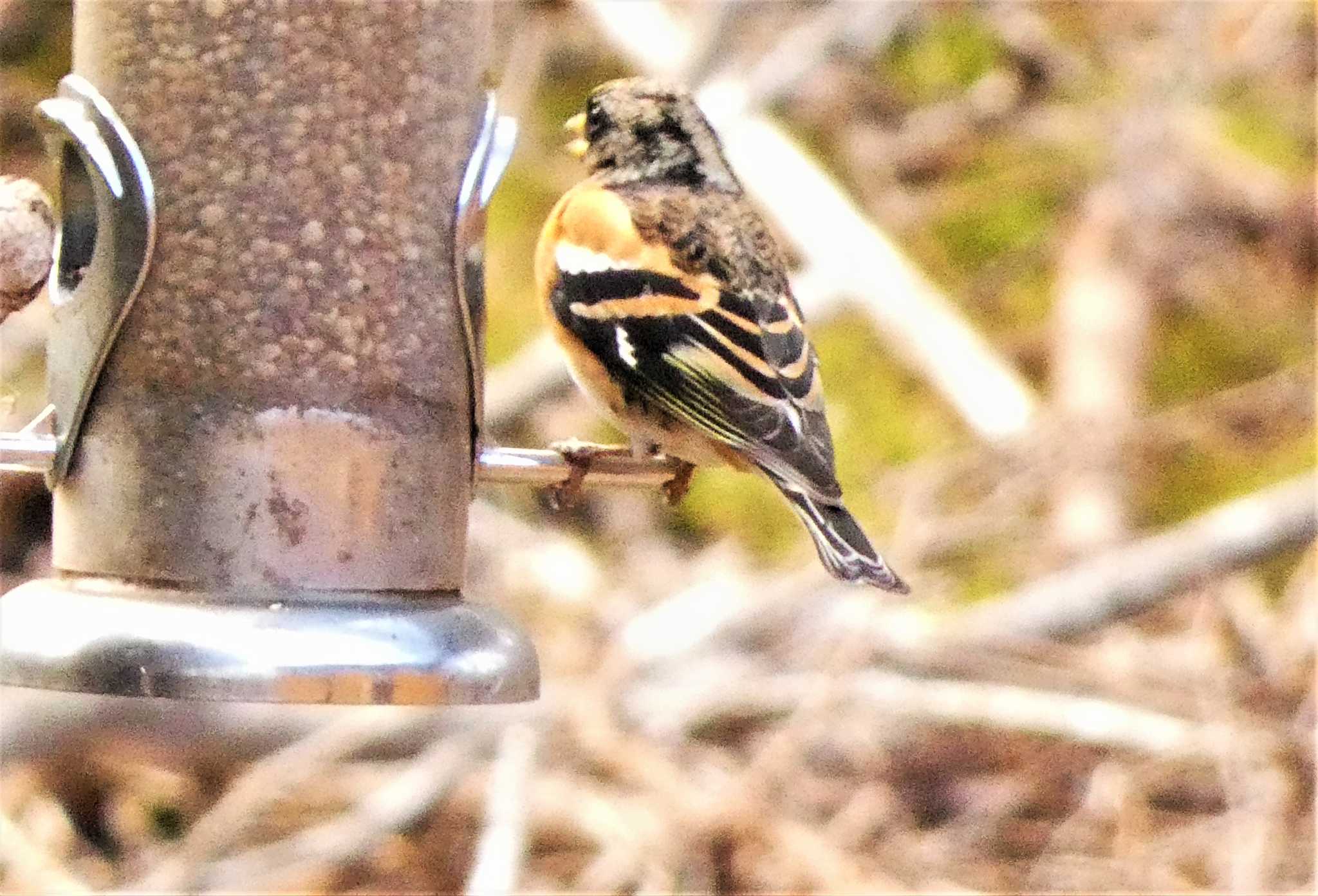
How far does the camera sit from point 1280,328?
7.13 meters

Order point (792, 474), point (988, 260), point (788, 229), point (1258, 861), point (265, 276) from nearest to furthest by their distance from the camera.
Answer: point (265, 276), point (792, 474), point (1258, 861), point (788, 229), point (988, 260)

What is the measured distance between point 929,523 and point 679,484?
6.30 ft

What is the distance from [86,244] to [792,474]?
104 centimetres

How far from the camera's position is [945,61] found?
7.29 meters

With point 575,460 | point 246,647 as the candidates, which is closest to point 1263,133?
point 575,460

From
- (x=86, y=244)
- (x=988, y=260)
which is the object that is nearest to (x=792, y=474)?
(x=86, y=244)

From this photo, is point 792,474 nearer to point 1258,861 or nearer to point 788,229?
point 1258,861

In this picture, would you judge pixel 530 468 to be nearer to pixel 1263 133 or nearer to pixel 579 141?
pixel 579 141

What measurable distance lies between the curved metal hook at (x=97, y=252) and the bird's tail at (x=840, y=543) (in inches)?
38.6

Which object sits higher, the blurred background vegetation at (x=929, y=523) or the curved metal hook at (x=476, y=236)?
the curved metal hook at (x=476, y=236)

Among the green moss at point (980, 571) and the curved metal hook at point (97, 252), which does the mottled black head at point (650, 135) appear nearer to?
the curved metal hook at point (97, 252)

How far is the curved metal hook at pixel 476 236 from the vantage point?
2.89 metres

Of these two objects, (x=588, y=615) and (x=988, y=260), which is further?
(x=988, y=260)

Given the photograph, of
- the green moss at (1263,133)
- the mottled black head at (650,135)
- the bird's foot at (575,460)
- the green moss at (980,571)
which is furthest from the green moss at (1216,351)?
the bird's foot at (575,460)
